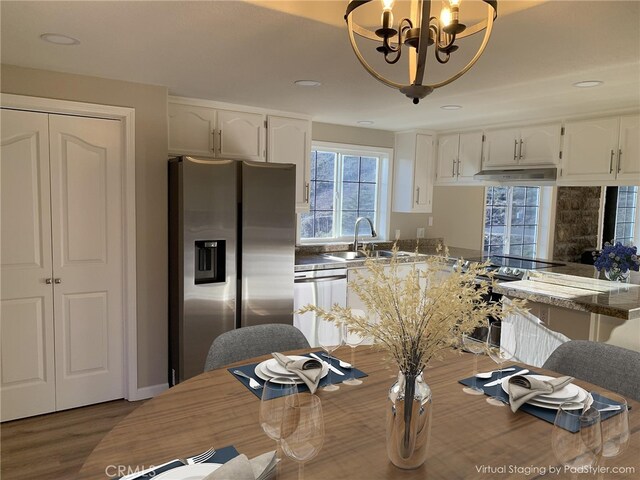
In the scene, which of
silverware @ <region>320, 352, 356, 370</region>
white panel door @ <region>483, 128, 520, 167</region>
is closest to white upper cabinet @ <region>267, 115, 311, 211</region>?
white panel door @ <region>483, 128, 520, 167</region>

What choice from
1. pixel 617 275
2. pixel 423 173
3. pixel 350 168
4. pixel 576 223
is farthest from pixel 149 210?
pixel 576 223

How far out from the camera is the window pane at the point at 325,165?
464 cm

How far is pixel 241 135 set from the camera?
12.1 ft

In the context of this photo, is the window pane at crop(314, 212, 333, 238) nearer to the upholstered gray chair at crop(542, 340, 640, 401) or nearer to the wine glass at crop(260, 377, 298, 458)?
the upholstered gray chair at crop(542, 340, 640, 401)

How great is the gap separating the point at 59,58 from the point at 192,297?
1.60m

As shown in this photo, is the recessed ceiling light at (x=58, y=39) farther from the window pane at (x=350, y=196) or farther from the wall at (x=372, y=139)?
the window pane at (x=350, y=196)

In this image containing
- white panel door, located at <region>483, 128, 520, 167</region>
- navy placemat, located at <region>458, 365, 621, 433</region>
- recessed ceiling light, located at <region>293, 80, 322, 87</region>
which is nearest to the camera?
navy placemat, located at <region>458, 365, 621, 433</region>

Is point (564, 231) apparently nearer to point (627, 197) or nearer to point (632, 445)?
point (627, 197)

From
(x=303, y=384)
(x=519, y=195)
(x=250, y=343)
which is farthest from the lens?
(x=519, y=195)

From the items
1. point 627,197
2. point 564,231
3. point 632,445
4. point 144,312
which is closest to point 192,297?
point 144,312

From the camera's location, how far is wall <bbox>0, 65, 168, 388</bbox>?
9.91 ft

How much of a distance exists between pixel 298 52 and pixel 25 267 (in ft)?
7.01

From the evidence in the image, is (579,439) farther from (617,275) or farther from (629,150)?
(629,150)

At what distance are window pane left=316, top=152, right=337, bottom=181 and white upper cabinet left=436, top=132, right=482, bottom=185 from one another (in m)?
1.15
